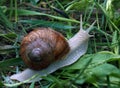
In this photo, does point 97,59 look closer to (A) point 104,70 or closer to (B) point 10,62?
(A) point 104,70

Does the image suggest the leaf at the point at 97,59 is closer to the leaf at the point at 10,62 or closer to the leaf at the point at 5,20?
the leaf at the point at 10,62

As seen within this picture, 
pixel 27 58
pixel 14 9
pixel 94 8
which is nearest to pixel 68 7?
pixel 94 8

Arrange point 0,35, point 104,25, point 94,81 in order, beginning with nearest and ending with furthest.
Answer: point 94,81 < point 0,35 < point 104,25

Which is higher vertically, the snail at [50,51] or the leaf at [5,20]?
the leaf at [5,20]

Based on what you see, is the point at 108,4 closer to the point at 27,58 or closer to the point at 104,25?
the point at 104,25

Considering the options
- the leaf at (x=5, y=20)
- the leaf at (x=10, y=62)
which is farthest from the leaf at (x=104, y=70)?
the leaf at (x=5, y=20)

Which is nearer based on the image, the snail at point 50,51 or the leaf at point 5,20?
the snail at point 50,51

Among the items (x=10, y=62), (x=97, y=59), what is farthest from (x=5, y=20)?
(x=97, y=59)
